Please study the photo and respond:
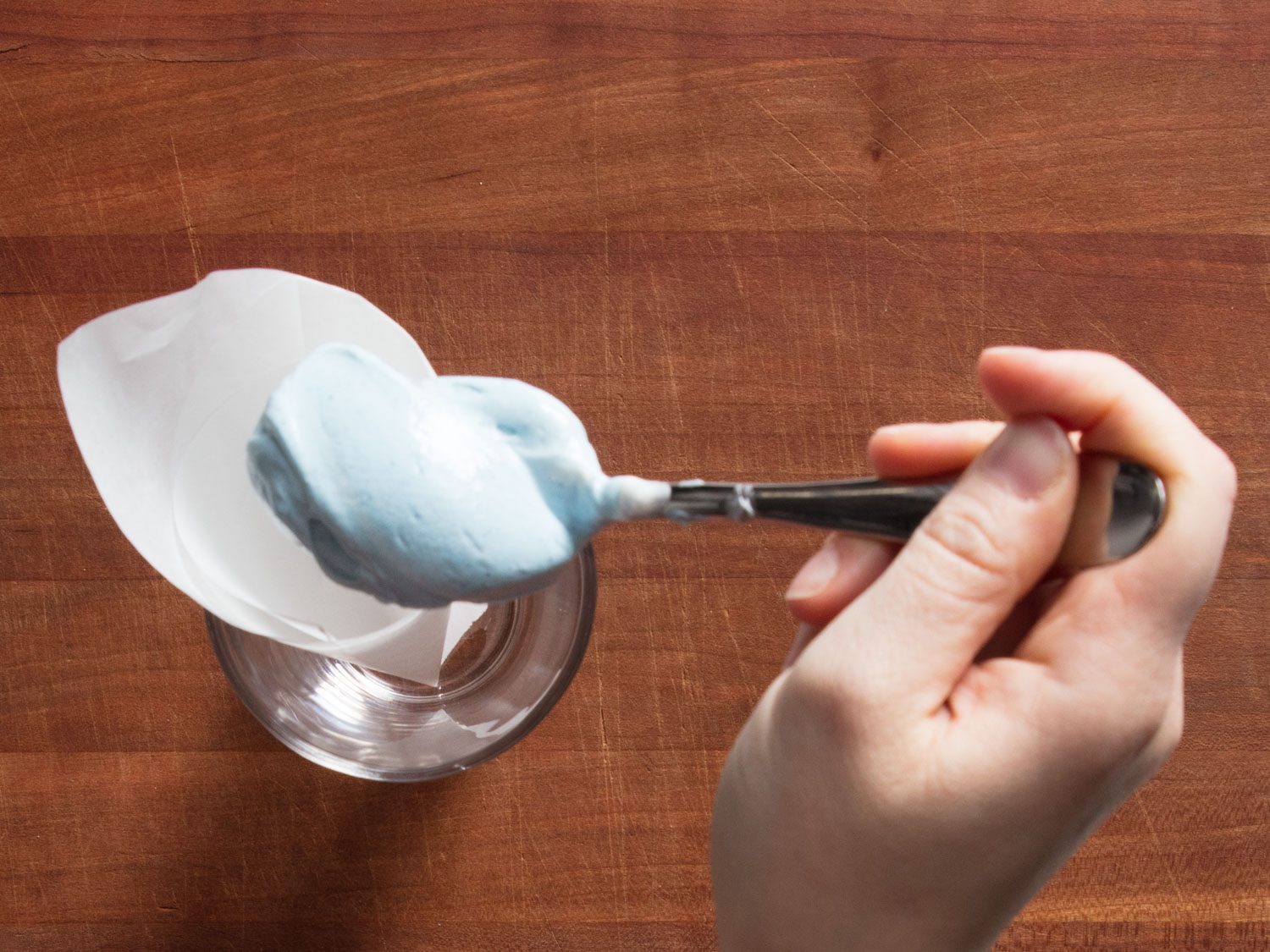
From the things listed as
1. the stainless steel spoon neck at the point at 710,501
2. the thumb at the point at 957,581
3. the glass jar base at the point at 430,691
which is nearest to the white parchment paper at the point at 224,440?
the glass jar base at the point at 430,691

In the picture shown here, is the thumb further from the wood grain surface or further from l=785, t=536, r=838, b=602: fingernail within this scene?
the wood grain surface

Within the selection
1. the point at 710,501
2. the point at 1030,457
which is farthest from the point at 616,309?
the point at 1030,457

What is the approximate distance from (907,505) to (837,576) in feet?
0.23

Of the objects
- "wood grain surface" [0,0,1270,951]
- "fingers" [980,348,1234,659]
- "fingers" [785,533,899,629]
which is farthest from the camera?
"wood grain surface" [0,0,1270,951]

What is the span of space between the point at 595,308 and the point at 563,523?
0.22 m

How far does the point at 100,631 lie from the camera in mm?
738

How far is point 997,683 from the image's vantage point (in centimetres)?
50

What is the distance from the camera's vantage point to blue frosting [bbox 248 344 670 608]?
22.0 inches

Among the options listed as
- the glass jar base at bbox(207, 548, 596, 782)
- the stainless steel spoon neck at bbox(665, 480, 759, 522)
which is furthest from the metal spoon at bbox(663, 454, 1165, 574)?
the glass jar base at bbox(207, 548, 596, 782)

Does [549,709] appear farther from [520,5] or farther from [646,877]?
[520,5]

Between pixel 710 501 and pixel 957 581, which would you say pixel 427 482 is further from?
pixel 957 581

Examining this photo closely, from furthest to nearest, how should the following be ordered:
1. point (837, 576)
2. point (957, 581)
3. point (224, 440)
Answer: point (224, 440) < point (837, 576) < point (957, 581)

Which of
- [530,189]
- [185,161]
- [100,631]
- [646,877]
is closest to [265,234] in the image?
[185,161]

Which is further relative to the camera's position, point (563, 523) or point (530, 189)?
point (530, 189)
